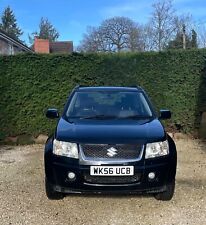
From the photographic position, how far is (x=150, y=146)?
215 inches

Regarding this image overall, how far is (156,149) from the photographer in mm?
5496

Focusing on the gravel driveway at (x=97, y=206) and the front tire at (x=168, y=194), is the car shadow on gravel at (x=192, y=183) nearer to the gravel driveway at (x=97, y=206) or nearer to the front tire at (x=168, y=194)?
the gravel driveway at (x=97, y=206)

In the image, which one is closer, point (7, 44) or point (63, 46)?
point (7, 44)

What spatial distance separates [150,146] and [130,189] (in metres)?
0.63

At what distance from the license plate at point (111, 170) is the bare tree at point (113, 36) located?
49.5 meters

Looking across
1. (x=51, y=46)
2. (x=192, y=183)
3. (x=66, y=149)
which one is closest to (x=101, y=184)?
(x=66, y=149)

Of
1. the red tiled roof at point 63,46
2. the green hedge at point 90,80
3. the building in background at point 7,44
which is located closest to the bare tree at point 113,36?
the red tiled roof at point 63,46

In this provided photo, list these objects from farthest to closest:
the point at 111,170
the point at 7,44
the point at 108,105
→ the point at 7,44
the point at 108,105
the point at 111,170

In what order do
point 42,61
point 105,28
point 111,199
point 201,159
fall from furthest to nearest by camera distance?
point 105,28 → point 42,61 → point 201,159 → point 111,199

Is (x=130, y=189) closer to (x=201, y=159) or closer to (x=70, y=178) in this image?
(x=70, y=178)

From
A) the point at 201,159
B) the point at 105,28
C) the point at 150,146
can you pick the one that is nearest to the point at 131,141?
the point at 150,146

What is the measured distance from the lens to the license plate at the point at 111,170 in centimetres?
528

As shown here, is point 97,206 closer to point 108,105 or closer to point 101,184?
point 101,184

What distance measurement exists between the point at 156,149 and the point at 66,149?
1210 mm
